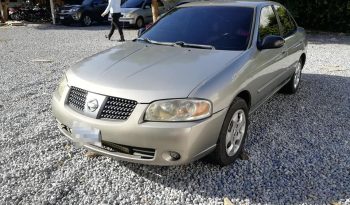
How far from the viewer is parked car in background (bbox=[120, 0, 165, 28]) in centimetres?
1500

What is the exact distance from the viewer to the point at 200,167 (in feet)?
11.1

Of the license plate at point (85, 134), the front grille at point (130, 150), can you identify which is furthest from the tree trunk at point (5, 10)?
the front grille at point (130, 150)

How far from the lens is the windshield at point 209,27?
3859 mm

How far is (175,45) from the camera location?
154 inches

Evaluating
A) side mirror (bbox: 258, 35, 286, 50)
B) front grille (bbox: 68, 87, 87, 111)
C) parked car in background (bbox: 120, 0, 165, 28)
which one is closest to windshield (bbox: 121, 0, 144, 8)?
parked car in background (bbox: 120, 0, 165, 28)

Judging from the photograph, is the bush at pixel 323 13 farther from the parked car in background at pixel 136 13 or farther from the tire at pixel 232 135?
the tire at pixel 232 135

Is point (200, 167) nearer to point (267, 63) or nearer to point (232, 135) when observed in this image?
point (232, 135)

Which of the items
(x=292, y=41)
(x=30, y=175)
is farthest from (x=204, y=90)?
(x=292, y=41)

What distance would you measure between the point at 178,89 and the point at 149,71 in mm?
473

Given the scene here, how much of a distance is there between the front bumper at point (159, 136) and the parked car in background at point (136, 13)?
41.4 feet

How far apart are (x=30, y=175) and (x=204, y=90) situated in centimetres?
181

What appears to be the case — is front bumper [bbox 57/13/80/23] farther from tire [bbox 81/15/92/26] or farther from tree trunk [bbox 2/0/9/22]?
tree trunk [bbox 2/0/9/22]

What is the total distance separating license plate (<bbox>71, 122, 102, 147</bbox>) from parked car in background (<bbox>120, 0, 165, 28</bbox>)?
12.6 m

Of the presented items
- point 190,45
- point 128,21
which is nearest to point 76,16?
point 128,21
